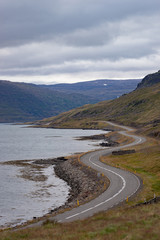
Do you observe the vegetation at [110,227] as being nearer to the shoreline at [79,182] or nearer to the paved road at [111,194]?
the paved road at [111,194]

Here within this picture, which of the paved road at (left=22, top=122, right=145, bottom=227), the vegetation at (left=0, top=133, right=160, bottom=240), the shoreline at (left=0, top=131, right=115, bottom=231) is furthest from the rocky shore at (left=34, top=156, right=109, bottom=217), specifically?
the vegetation at (left=0, top=133, right=160, bottom=240)

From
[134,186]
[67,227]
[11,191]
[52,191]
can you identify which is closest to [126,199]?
[134,186]

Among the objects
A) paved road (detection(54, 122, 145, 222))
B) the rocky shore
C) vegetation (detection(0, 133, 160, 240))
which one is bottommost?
the rocky shore

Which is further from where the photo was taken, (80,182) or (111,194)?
(80,182)

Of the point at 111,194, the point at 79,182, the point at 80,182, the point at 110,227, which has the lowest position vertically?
the point at 79,182

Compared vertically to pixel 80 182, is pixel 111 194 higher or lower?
higher

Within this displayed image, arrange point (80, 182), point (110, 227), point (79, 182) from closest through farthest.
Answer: point (110, 227), point (80, 182), point (79, 182)

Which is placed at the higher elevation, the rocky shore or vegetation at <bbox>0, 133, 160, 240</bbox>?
vegetation at <bbox>0, 133, 160, 240</bbox>

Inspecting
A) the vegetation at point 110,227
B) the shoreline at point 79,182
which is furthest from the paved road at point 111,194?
the vegetation at point 110,227

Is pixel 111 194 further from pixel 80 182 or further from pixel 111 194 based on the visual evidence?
pixel 80 182

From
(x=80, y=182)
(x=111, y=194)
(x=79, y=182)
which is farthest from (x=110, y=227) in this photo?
(x=79, y=182)

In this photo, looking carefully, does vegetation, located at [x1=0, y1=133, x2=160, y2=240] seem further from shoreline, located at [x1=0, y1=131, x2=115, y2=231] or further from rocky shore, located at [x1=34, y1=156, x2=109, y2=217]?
rocky shore, located at [x1=34, y1=156, x2=109, y2=217]

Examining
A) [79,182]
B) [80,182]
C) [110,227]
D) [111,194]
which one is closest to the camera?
[110,227]

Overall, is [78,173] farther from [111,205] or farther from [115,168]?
[111,205]
